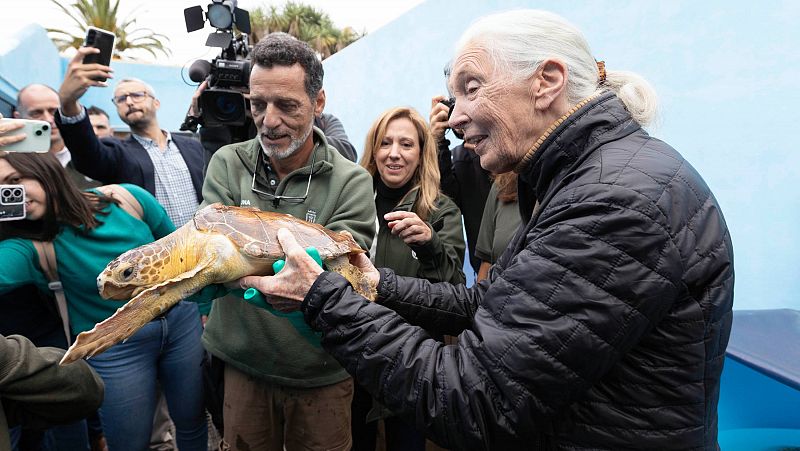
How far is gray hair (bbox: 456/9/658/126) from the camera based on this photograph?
1.11m

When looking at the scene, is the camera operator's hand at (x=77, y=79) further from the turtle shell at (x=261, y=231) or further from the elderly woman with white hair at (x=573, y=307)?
the elderly woman with white hair at (x=573, y=307)

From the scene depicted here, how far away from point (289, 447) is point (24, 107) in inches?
135

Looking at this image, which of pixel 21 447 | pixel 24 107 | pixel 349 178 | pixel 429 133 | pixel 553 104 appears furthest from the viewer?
Answer: pixel 24 107

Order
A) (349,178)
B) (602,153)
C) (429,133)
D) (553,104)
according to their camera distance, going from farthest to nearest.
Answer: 1. (429,133)
2. (349,178)
3. (553,104)
4. (602,153)

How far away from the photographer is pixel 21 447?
2404mm

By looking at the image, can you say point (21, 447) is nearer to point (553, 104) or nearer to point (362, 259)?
point (362, 259)

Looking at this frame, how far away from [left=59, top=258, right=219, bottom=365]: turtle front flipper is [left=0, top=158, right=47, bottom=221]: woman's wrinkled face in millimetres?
1185

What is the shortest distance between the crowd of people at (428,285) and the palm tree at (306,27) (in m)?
19.6

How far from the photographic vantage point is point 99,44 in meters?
2.65

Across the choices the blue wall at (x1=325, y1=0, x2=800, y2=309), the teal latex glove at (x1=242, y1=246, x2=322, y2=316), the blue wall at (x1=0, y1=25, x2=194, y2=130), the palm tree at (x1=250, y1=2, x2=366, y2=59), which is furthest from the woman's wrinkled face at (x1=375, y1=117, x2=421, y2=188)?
the palm tree at (x1=250, y1=2, x2=366, y2=59)

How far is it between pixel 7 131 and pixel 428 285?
1844 millimetres

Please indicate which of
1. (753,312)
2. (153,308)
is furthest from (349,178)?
(753,312)

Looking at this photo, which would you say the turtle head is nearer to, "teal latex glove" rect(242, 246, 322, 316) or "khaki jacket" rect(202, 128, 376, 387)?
"teal latex glove" rect(242, 246, 322, 316)

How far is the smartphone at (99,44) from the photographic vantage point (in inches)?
103
